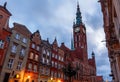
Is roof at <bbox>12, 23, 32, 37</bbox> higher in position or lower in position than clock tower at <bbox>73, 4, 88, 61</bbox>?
lower

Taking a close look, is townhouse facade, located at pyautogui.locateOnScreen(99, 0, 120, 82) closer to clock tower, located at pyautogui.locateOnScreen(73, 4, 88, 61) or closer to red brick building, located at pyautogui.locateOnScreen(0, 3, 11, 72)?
red brick building, located at pyautogui.locateOnScreen(0, 3, 11, 72)

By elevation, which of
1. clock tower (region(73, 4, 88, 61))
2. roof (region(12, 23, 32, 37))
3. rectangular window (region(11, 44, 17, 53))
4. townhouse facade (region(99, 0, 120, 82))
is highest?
clock tower (region(73, 4, 88, 61))

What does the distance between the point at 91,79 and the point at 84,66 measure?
6392mm

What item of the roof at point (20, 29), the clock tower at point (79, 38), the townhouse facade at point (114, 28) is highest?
the clock tower at point (79, 38)

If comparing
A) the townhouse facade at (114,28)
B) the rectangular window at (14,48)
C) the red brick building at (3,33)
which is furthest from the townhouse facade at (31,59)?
the townhouse facade at (114,28)

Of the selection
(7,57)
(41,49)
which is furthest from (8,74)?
(41,49)

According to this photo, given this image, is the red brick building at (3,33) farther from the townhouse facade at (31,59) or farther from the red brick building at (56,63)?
the red brick building at (56,63)

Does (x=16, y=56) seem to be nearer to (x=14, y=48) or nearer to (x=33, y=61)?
(x=14, y=48)

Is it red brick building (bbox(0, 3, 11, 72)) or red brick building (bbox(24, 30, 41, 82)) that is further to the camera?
red brick building (bbox(24, 30, 41, 82))

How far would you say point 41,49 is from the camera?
123 feet

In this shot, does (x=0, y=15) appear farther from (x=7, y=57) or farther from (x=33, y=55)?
(x=33, y=55)

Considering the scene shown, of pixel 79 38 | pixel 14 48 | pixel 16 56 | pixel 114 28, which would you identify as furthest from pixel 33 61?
pixel 79 38

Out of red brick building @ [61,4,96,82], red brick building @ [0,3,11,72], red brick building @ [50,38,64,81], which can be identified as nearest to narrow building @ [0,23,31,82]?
red brick building @ [0,3,11,72]

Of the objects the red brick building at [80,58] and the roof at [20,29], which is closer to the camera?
the roof at [20,29]
